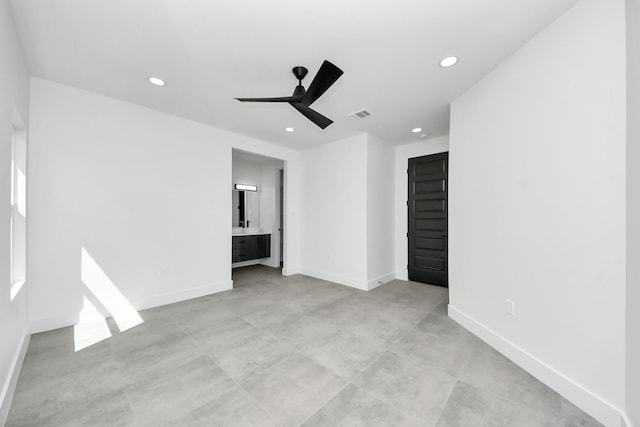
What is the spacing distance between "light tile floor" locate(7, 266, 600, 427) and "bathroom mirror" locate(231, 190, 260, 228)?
3.08 meters

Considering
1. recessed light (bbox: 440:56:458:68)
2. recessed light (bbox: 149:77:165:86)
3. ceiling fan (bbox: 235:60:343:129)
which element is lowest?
ceiling fan (bbox: 235:60:343:129)

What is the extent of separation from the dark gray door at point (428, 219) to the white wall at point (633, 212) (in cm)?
289

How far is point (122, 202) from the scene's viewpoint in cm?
303

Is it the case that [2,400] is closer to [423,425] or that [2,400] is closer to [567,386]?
[423,425]

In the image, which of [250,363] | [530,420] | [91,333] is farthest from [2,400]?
[530,420]

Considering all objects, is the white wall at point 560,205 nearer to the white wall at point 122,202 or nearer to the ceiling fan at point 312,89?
the ceiling fan at point 312,89

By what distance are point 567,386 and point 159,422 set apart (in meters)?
2.69

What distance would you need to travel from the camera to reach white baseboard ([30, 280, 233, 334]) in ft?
8.28

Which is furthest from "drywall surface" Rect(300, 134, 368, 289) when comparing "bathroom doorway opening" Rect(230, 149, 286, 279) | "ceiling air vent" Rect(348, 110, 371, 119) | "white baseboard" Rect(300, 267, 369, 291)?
"bathroom doorway opening" Rect(230, 149, 286, 279)

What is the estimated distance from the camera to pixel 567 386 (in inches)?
65.2

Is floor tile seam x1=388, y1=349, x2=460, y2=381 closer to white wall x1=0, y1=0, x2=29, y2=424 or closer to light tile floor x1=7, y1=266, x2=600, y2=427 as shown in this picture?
light tile floor x1=7, y1=266, x2=600, y2=427

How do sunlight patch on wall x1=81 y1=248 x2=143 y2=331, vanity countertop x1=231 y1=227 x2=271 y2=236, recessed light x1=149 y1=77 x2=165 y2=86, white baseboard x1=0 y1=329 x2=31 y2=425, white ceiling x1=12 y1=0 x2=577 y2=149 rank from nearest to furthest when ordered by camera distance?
white baseboard x1=0 y1=329 x2=31 y2=425
white ceiling x1=12 y1=0 x2=577 y2=149
recessed light x1=149 y1=77 x2=165 y2=86
sunlight patch on wall x1=81 y1=248 x2=143 y2=331
vanity countertop x1=231 y1=227 x2=271 y2=236

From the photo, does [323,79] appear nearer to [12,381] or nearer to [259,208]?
[12,381]

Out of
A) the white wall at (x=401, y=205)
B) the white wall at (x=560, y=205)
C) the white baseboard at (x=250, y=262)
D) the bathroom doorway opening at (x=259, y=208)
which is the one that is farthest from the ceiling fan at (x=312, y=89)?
the white baseboard at (x=250, y=262)
